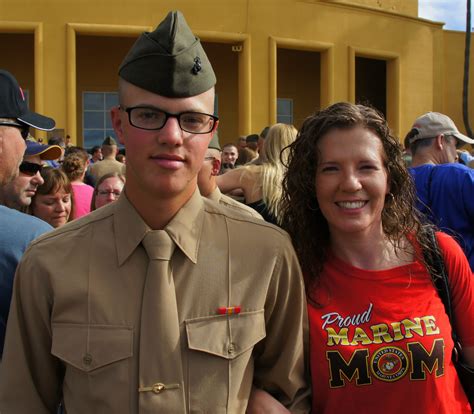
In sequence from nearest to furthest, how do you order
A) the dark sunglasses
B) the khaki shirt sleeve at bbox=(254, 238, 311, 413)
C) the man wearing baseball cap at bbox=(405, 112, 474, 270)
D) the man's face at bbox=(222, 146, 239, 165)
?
the khaki shirt sleeve at bbox=(254, 238, 311, 413), the dark sunglasses, the man wearing baseball cap at bbox=(405, 112, 474, 270), the man's face at bbox=(222, 146, 239, 165)

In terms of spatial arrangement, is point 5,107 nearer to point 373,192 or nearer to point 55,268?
point 55,268

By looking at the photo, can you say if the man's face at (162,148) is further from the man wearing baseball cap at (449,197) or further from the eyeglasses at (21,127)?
the man wearing baseball cap at (449,197)

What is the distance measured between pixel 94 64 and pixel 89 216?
1722 cm

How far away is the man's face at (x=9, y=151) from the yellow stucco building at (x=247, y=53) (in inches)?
498

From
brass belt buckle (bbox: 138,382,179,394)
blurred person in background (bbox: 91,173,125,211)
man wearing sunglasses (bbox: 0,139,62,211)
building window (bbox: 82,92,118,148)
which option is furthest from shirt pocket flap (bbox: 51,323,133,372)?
building window (bbox: 82,92,118,148)

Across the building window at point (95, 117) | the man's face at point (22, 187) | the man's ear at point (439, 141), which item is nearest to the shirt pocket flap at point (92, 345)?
the man's face at point (22, 187)

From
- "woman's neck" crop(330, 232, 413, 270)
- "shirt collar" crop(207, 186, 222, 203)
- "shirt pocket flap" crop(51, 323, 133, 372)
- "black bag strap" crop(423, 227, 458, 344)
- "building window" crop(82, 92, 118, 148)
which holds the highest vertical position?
"building window" crop(82, 92, 118, 148)

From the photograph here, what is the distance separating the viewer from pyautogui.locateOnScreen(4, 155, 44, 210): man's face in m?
3.54

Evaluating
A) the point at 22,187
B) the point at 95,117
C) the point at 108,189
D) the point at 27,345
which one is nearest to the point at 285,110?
the point at 95,117

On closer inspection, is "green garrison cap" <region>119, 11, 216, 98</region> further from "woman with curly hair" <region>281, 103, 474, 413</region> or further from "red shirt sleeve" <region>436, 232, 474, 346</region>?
"red shirt sleeve" <region>436, 232, 474, 346</region>

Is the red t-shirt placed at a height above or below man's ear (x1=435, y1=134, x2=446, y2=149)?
below

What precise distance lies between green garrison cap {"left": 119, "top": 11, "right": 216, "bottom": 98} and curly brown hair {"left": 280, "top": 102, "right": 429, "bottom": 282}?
2.01 feet

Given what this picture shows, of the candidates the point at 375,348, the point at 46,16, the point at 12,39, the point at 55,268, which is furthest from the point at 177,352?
the point at 12,39

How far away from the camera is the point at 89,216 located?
2.07 meters
